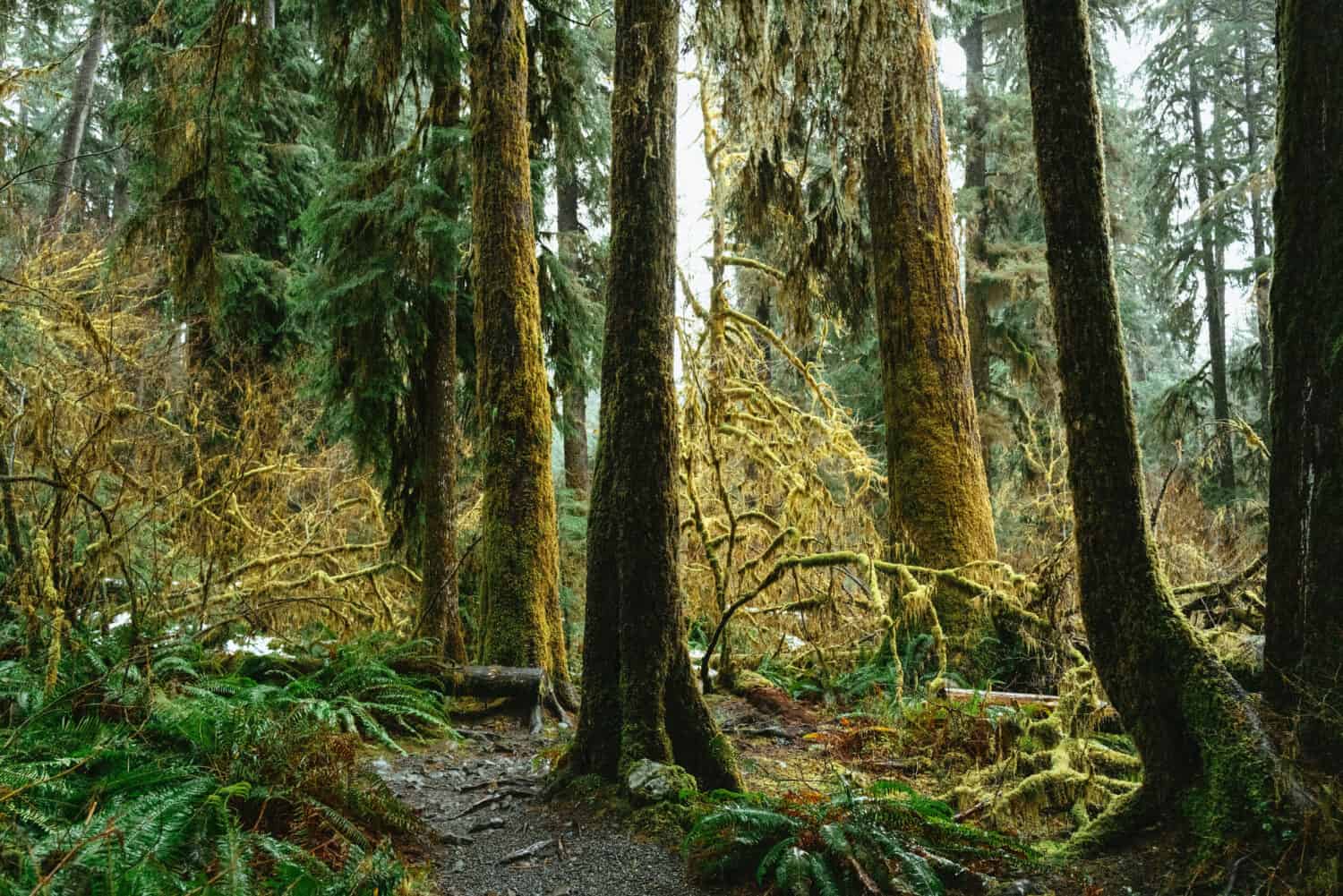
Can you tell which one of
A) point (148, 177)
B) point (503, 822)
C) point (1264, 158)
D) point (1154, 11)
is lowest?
point (503, 822)

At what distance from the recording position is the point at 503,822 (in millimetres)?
4539

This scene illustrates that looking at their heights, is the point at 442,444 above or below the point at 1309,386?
above

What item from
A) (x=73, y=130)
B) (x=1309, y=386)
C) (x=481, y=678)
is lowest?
(x=481, y=678)

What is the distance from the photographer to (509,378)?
7230mm

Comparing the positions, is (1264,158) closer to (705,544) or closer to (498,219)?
(705,544)

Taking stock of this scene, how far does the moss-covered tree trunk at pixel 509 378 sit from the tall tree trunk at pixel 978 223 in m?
11.0

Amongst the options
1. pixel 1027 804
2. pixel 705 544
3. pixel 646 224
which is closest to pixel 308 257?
pixel 705 544

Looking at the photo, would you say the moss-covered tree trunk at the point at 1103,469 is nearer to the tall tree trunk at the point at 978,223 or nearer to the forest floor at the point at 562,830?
the forest floor at the point at 562,830

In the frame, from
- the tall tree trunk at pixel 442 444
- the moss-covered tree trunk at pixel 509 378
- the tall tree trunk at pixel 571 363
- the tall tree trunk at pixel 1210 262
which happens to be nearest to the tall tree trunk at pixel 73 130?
the tall tree trunk at pixel 571 363

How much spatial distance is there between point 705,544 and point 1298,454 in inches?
232

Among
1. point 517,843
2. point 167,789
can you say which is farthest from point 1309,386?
point 167,789

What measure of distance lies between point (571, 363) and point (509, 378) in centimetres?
212

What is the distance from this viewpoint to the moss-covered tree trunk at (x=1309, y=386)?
3117 millimetres

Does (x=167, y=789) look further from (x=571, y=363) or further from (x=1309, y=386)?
(x=571, y=363)
